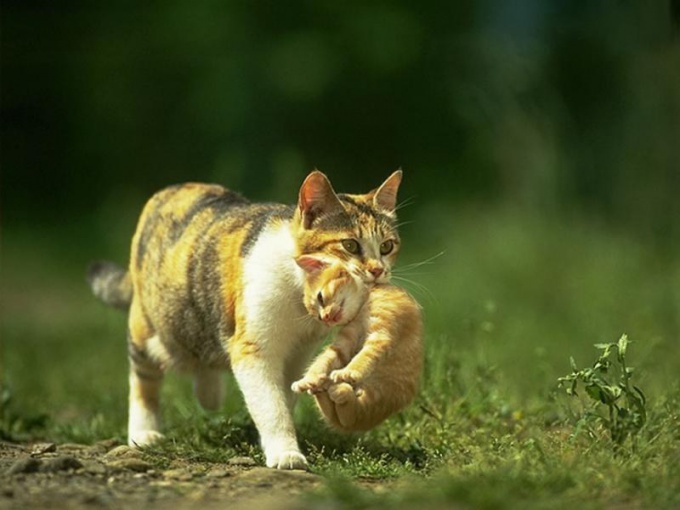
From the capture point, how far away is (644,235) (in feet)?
28.9

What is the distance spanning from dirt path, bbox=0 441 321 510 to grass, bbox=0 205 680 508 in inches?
6.3

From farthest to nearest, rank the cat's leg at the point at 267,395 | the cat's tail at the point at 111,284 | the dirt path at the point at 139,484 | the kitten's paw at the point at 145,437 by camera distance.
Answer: the cat's tail at the point at 111,284, the kitten's paw at the point at 145,437, the cat's leg at the point at 267,395, the dirt path at the point at 139,484

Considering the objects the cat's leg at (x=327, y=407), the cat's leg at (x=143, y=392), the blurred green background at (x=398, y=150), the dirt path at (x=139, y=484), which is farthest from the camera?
the blurred green background at (x=398, y=150)

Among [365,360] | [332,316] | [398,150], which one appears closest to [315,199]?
[332,316]

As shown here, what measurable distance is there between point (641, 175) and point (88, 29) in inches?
295

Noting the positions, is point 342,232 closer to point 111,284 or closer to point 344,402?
point 344,402

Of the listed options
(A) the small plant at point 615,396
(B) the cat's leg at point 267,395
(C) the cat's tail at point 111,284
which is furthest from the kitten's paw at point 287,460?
(C) the cat's tail at point 111,284

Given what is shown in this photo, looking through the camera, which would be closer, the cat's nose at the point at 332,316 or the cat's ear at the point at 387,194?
the cat's nose at the point at 332,316

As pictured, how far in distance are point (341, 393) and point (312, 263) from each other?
1.62ft

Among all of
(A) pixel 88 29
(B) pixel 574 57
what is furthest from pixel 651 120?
(A) pixel 88 29

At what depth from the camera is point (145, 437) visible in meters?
4.93

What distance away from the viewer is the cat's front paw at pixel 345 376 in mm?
3961

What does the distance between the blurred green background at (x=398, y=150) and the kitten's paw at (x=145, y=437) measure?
0.33m

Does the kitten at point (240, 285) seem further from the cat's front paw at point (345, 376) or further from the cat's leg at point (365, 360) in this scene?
the cat's front paw at point (345, 376)
